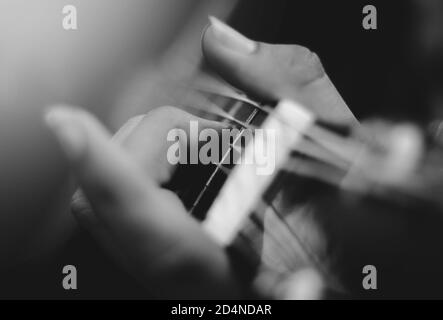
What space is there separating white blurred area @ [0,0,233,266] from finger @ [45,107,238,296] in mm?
45

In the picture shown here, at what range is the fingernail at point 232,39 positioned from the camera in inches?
17.1

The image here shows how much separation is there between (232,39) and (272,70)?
2.0 inches

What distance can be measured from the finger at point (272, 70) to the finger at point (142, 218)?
0.45 feet

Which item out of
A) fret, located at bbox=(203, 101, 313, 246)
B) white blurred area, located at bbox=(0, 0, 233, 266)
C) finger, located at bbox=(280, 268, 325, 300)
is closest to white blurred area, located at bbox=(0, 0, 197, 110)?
white blurred area, located at bbox=(0, 0, 233, 266)

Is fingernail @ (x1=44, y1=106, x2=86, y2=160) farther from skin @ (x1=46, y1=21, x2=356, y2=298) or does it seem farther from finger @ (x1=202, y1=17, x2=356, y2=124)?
finger @ (x1=202, y1=17, x2=356, y2=124)

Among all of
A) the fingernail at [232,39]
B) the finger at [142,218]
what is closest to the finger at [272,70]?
the fingernail at [232,39]

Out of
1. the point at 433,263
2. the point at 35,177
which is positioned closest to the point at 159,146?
the point at 35,177

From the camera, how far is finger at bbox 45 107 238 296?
0.35 metres

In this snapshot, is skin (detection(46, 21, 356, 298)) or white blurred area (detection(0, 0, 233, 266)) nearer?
skin (detection(46, 21, 356, 298))

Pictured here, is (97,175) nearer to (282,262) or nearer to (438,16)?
(282,262)

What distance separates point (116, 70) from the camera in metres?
0.47

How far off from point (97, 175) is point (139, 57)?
0.17m

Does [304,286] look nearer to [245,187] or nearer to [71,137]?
[245,187]

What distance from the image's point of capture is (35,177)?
0.49 metres
